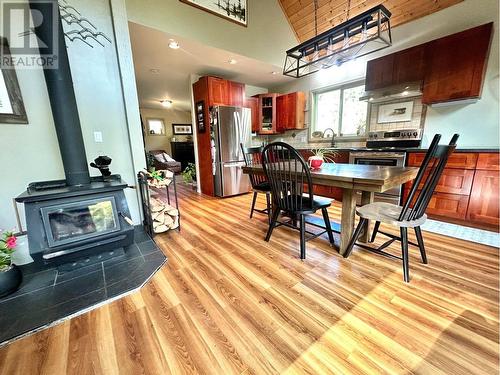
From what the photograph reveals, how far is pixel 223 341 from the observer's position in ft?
3.55

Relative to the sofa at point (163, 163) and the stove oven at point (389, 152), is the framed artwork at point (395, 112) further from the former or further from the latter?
the sofa at point (163, 163)

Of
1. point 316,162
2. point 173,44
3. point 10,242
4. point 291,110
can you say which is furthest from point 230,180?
point 10,242

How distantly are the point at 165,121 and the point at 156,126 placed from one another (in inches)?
17.0

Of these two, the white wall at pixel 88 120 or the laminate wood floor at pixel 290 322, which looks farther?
the white wall at pixel 88 120

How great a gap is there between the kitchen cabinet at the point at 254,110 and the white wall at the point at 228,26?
3.26 feet

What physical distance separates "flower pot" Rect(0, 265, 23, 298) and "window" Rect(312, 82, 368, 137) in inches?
184

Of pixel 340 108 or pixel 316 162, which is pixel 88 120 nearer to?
pixel 316 162

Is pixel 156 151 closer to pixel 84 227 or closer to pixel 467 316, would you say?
pixel 84 227

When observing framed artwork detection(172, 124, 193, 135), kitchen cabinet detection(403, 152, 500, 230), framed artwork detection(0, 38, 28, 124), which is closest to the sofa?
framed artwork detection(172, 124, 193, 135)

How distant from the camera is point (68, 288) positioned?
1513mm

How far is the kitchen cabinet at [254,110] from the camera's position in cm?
447

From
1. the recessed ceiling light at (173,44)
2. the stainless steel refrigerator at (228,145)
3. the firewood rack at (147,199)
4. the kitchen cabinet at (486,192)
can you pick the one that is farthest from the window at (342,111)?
the firewood rack at (147,199)

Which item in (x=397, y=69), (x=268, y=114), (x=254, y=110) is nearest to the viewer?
(x=397, y=69)

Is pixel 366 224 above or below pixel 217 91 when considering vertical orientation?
below
